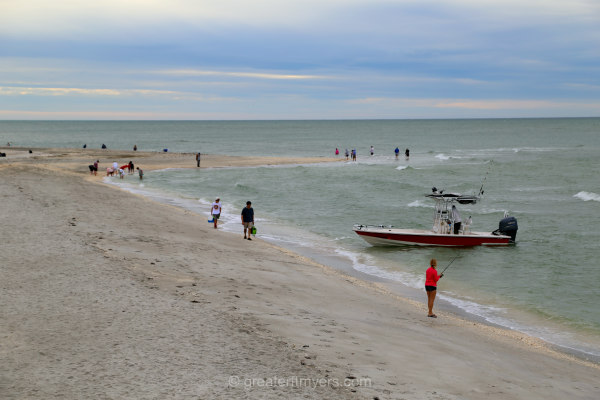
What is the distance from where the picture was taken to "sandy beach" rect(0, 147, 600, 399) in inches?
320

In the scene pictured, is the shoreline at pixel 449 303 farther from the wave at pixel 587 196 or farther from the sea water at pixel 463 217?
the wave at pixel 587 196

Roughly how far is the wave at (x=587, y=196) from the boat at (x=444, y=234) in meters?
18.2

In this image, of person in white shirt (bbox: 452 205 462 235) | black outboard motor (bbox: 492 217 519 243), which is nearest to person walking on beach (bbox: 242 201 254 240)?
person in white shirt (bbox: 452 205 462 235)

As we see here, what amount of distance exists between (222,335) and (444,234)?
55.7ft

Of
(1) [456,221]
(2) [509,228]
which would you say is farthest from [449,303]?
(2) [509,228]

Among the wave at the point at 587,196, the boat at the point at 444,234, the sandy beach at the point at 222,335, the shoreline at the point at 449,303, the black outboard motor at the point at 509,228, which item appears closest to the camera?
the sandy beach at the point at 222,335

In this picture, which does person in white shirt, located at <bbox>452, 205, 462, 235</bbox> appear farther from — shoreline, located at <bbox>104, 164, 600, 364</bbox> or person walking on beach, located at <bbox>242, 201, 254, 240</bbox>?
person walking on beach, located at <bbox>242, 201, 254, 240</bbox>

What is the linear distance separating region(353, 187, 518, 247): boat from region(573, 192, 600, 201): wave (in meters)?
18.2

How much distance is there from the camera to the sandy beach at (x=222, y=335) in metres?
8.13

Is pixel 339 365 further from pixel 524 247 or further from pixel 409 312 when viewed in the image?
pixel 524 247

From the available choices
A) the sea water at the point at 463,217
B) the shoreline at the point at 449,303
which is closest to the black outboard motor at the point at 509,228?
the sea water at the point at 463,217

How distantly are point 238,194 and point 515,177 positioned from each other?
2943 centimetres

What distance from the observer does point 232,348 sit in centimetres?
Result: 936

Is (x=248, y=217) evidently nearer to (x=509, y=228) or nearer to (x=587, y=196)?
(x=509, y=228)
